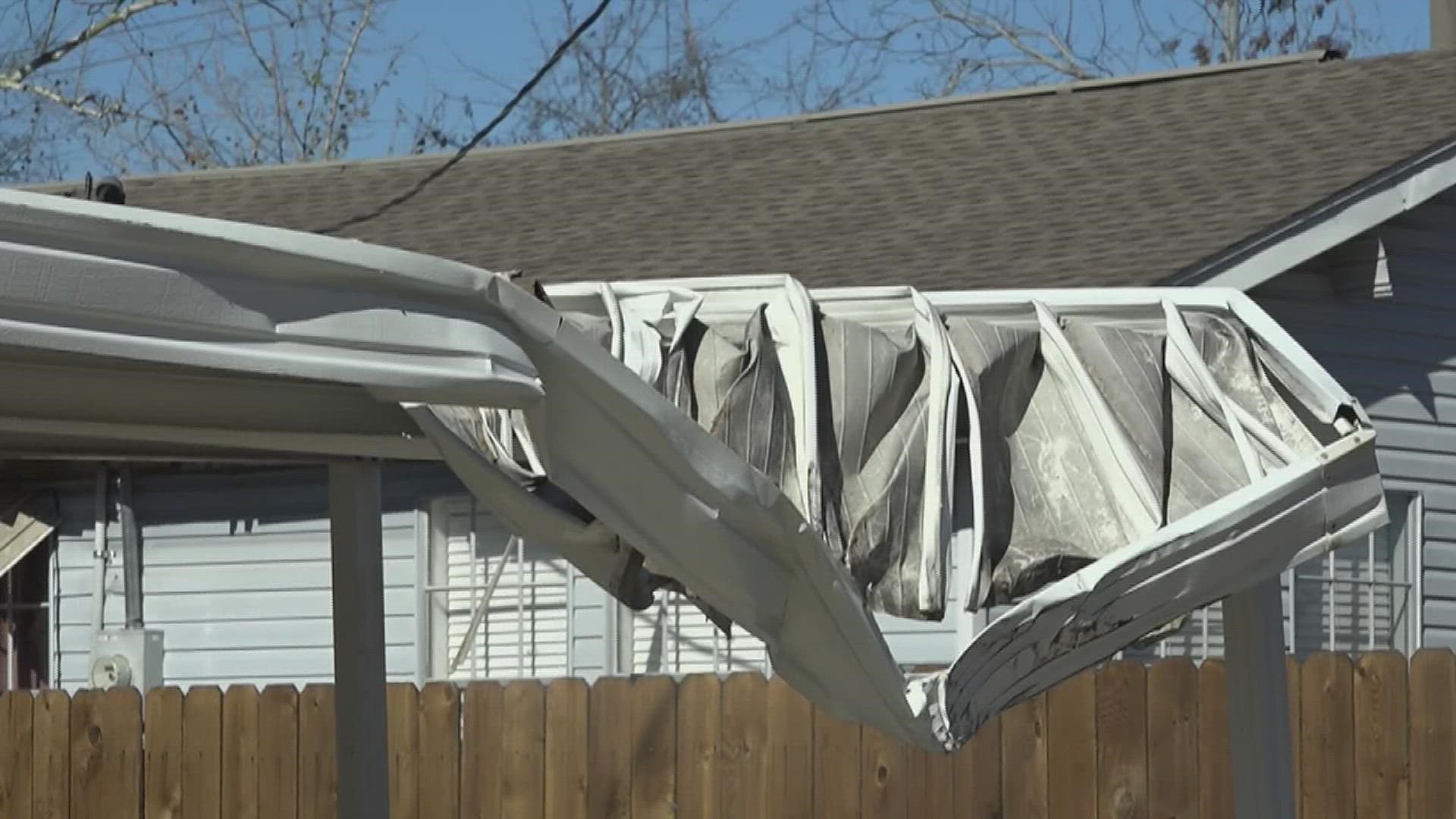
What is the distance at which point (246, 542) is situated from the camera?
47.7 ft

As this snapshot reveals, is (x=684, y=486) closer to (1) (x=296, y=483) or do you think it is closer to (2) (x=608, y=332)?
(2) (x=608, y=332)

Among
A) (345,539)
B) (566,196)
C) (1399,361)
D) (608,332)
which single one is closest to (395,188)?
(566,196)

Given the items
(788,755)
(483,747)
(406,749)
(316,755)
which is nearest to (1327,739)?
(788,755)

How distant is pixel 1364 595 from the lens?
43.9ft

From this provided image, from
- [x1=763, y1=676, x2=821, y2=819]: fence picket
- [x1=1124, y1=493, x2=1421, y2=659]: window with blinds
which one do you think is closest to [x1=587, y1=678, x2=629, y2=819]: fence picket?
[x1=763, y1=676, x2=821, y2=819]: fence picket

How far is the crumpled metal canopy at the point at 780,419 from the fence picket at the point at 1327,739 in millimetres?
4239

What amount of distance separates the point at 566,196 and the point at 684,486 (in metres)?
12.1

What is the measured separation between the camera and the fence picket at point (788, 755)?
29.1 ft

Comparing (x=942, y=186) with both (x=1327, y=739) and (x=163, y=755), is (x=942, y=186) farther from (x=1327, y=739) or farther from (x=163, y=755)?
(x=163, y=755)

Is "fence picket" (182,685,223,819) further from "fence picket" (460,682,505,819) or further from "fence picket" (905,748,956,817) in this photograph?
"fence picket" (905,748,956,817)

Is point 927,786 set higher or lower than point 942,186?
lower

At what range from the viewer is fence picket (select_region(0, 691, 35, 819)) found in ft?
34.0

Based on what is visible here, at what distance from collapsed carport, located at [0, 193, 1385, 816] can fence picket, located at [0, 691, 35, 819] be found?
18.3ft

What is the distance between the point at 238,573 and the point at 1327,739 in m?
7.77
